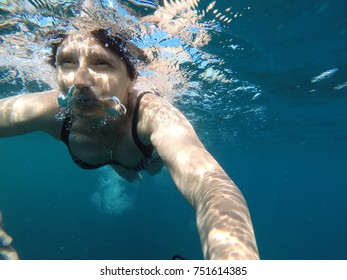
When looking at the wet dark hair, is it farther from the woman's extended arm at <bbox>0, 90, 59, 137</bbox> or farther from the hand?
the hand

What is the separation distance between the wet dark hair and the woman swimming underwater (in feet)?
0.18

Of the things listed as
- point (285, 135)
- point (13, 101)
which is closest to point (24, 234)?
point (285, 135)

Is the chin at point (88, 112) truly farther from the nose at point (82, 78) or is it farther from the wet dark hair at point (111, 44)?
the wet dark hair at point (111, 44)

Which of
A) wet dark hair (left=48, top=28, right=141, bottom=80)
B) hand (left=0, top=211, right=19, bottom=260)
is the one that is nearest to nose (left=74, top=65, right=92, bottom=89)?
wet dark hair (left=48, top=28, right=141, bottom=80)

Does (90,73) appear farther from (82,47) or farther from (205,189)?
(205,189)

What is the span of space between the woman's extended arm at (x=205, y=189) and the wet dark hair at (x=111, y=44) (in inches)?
66.1

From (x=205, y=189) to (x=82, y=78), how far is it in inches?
105

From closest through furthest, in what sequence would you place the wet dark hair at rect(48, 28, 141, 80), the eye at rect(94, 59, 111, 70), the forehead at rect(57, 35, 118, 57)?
1. the eye at rect(94, 59, 111, 70)
2. the forehead at rect(57, 35, 118, 57)
3. the wet dark hair at rect(48, 28, 141, 80)

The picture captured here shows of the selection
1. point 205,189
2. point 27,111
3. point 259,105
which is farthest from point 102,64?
point 259,105

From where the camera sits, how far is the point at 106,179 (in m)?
45.0

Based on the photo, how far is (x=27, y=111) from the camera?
4.38 meters

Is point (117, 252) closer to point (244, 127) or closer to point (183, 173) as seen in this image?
point (244, 127)

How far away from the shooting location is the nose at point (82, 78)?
388cm

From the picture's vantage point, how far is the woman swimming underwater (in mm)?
2490
